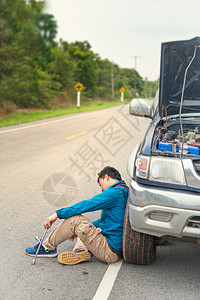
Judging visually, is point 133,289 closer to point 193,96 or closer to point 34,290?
point 34,290

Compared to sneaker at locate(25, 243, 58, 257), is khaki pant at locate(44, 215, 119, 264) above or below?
above

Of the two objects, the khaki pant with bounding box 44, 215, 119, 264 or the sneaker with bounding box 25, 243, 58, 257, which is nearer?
the khaki pant with bounding box 44, 215, 119, 264

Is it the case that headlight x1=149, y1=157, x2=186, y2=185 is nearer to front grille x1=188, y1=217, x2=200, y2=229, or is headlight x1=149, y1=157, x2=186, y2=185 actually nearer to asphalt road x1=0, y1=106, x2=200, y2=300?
front grille x1=188, y1=217, x2=200, y2=229

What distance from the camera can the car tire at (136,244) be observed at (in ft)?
11.4

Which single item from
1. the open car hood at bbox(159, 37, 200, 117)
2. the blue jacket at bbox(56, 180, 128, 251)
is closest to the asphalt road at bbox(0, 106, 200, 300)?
the blue jacket at bbox(56, 180, 128, 251)

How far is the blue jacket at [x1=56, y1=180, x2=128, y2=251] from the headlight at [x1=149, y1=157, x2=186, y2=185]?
610 millimetres

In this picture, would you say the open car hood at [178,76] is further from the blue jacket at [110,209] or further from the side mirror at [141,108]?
the blue jacket at [110,209]

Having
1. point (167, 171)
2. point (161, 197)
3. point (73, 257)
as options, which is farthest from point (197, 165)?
point (73, 257)

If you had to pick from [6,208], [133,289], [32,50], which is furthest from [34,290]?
[32,50]

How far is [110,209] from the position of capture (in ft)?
12.5

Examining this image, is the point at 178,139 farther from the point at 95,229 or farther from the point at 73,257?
the point at 73,257

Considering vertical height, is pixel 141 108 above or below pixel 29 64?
below

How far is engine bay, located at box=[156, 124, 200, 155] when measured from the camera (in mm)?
3795

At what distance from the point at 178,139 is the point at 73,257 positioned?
172 centimetres
